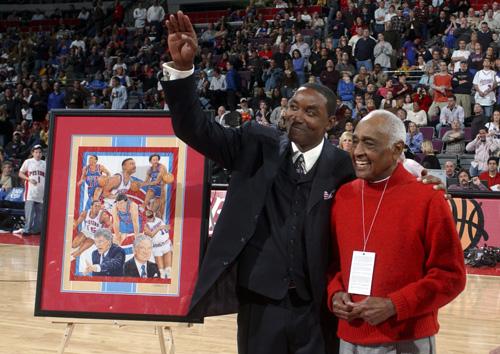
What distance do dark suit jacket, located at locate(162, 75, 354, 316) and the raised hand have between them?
8 centimetres

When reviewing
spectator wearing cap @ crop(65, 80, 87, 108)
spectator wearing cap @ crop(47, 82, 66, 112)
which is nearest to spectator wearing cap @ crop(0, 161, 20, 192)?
spectator wearing cap @ crop(65, 80, 87, 108)

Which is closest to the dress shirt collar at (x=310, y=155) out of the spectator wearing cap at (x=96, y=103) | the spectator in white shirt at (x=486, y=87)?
the spectator in white shirt at (x=486, y=87)

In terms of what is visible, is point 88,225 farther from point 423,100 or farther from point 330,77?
point 330,77

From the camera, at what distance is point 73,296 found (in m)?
3.91

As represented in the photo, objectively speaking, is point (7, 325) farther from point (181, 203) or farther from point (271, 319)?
point (271, 319)

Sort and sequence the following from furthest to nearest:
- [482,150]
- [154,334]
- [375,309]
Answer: [482,150] < [154,334] < [375,309]

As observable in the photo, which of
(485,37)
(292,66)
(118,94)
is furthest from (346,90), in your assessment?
(118,94)

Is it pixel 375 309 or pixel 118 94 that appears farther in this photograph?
pixel 118 94

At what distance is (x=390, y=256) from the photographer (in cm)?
273

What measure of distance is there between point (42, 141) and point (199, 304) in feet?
47.5

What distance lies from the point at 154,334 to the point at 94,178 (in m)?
2.50

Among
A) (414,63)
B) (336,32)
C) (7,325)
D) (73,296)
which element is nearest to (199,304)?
(73,296)

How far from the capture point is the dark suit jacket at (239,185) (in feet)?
9.87

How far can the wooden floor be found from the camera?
5648 millimetres
